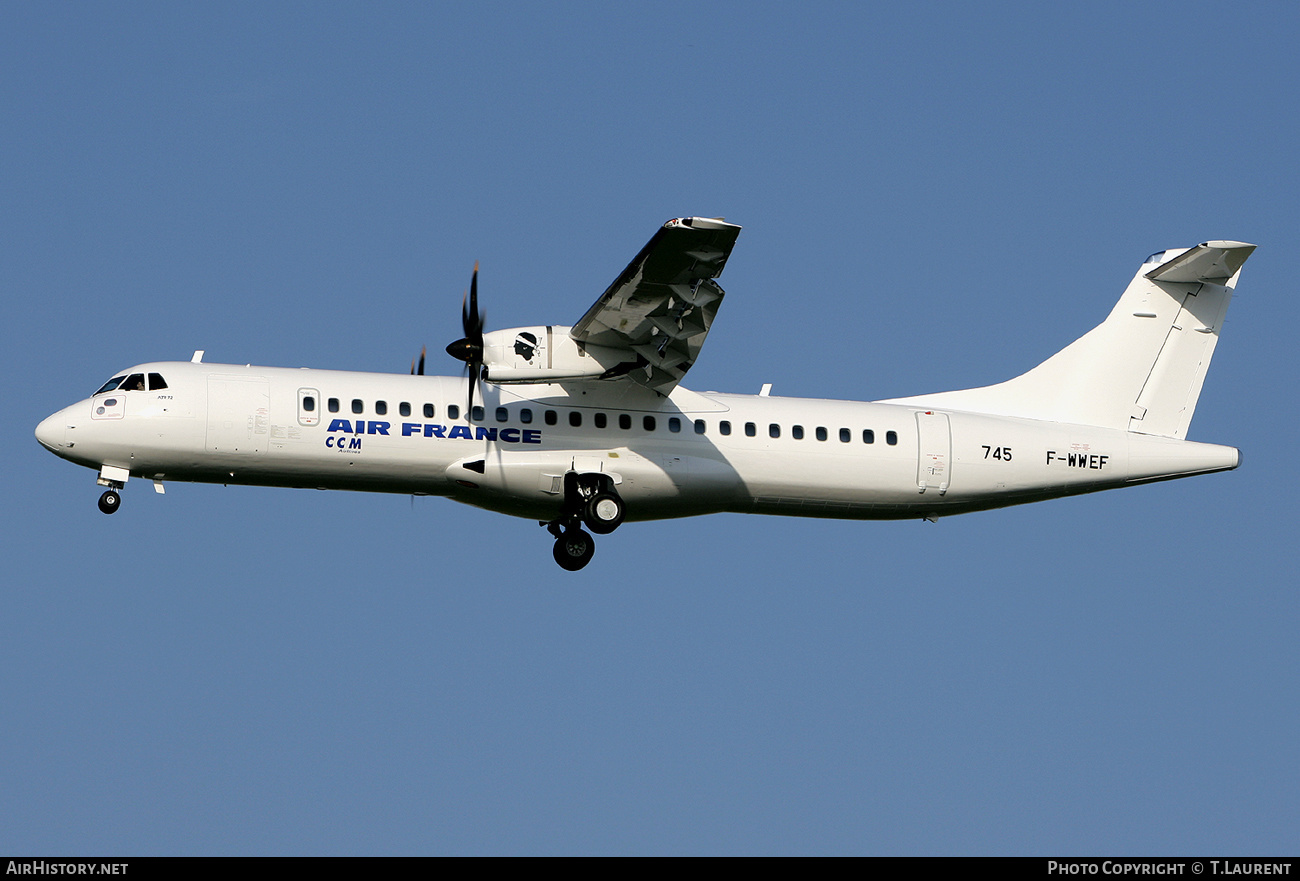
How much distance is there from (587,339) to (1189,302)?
1104cm

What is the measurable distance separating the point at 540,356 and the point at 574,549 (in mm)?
3366

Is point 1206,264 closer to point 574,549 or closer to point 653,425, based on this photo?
point 653,425

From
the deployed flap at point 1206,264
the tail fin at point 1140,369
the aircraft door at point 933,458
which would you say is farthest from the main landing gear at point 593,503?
the deployed flap at point 1206,264

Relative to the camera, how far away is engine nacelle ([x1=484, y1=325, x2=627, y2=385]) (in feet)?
73.4

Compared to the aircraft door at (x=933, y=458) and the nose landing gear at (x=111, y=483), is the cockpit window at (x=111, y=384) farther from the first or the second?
the aircraft door at (x=933, y=458)

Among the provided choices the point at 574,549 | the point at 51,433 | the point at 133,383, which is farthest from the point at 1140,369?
the point at 51,433

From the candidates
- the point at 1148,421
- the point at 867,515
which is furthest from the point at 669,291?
the point at 1148,421

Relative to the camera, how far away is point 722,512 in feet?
81.0

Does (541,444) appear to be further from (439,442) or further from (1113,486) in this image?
(1113,486)

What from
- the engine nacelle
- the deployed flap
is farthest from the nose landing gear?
the deployed flap

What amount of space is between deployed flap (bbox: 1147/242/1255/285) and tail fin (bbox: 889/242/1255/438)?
0.02 metres

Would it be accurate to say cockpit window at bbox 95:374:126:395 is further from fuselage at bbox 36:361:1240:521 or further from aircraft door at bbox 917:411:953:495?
aircraft door at bbox 917:411:953:495

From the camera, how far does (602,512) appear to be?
925 inches
